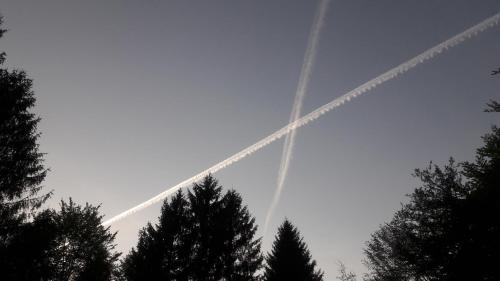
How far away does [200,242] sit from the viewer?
59.9 feet

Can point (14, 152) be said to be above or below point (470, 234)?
above

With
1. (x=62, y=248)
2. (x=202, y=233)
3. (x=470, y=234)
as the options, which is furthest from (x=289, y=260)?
(x=62, y=248)

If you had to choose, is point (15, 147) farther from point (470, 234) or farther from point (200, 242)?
point (470, 234)

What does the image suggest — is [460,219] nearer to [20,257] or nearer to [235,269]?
[235,269]

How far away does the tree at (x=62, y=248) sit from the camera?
13.3 m

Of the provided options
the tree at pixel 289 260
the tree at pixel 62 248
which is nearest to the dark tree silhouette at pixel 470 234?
the tree at pixel 289 260

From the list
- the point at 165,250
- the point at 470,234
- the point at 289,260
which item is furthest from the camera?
A: the point at 289,260

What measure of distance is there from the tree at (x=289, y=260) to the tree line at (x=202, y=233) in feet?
0.23

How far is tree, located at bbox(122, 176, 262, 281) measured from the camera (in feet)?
56.7

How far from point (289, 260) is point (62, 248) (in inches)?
666

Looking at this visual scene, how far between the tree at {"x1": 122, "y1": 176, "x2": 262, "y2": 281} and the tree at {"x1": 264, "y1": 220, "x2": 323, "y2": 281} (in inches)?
86.1

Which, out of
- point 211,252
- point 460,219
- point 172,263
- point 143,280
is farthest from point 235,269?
point 460,219

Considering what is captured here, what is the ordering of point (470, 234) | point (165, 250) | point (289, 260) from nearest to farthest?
point (470, 234) → point (165, 250) → point (289, 260)

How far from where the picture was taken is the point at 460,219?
12.8 metres
